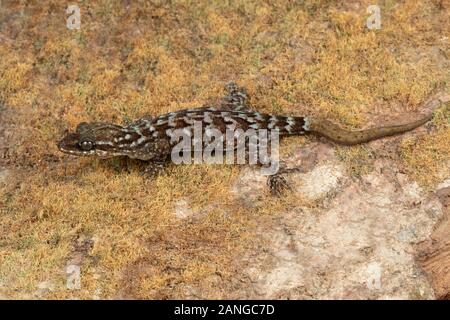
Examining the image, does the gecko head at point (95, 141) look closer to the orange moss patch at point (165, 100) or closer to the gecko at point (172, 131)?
the gecko at point (172, 131)

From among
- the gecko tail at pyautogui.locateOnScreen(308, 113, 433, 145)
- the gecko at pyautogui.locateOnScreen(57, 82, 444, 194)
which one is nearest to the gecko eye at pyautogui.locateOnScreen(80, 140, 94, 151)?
the gecko at pyautogui.locateOnScreen(57, 82, 444, 194)

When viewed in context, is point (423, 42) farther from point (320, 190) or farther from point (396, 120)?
point (320, 190)

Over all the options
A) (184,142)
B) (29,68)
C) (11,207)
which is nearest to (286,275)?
(184,142)

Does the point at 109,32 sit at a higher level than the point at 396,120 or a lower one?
higher

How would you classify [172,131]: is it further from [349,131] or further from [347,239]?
[347,239]

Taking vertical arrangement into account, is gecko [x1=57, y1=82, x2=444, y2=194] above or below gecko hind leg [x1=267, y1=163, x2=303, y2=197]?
above

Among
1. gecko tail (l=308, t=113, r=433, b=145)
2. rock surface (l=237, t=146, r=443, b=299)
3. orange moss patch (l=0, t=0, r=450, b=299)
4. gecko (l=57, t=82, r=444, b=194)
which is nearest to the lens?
rock surface (l=237, t=146, r=443, b=299)

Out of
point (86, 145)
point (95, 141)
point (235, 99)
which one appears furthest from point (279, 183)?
point (86, 145)

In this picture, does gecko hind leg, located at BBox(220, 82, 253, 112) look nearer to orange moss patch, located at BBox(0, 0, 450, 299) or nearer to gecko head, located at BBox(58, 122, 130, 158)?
orange moss patch, located at BBox(0, 0, 450, 299)
